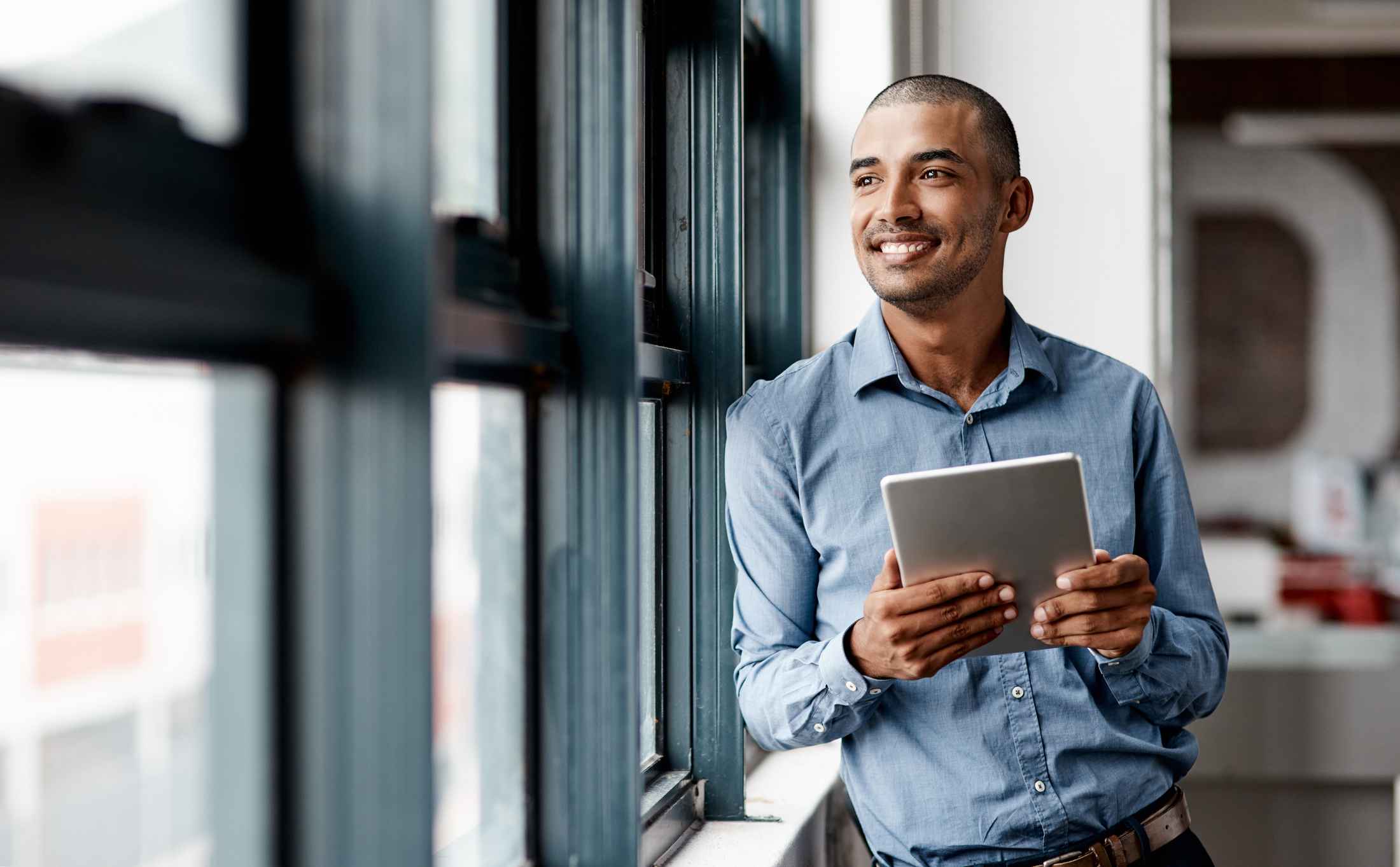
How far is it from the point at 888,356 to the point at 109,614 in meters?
0.99

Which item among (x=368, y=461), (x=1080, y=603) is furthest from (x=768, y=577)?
(x=368, y=461)

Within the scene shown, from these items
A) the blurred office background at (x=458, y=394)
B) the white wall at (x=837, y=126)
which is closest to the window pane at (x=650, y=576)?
the blurred office background at (x=458, y=394)

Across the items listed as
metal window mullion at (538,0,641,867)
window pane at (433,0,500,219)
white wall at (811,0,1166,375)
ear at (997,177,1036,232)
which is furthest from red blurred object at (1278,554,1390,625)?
window pane at (433,0,500,219)

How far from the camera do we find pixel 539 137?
1.16 m

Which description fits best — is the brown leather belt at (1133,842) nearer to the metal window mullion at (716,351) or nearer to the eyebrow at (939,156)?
the metal window mullion at (716,351)

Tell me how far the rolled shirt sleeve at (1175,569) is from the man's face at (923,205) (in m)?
0.30

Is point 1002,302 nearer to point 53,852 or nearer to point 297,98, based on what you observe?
point 297,98

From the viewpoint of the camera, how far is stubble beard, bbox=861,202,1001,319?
4.81 feet

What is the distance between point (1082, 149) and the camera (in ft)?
7.97

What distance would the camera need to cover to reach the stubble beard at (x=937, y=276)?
4.81 ft

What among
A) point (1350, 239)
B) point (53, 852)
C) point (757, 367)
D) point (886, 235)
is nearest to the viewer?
point (53, 852)

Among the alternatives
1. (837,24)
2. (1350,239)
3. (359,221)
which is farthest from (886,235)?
(1350,239)

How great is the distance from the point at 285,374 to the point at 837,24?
5.60ft

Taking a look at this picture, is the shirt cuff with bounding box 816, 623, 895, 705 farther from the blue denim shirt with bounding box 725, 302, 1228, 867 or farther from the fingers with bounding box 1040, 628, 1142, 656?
the fingers with bounding box 1040, 628, 1142, 656
